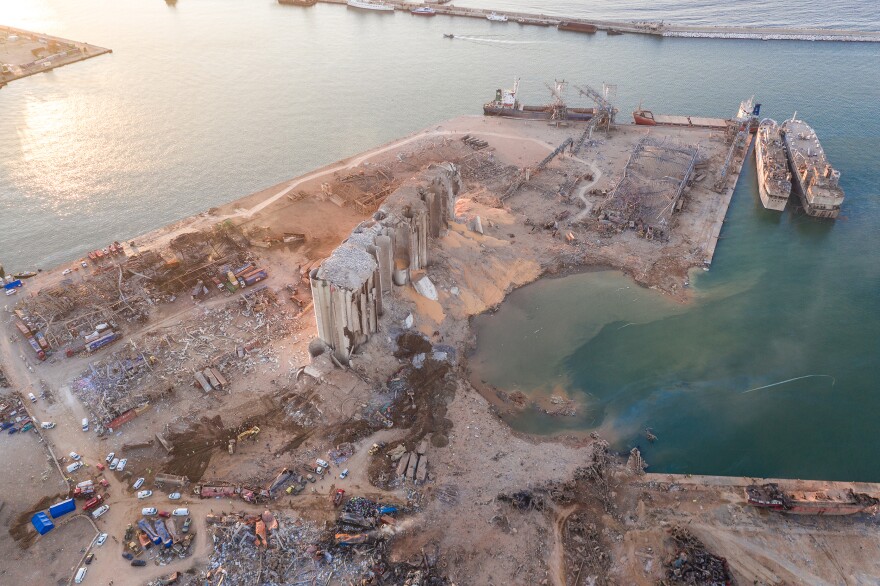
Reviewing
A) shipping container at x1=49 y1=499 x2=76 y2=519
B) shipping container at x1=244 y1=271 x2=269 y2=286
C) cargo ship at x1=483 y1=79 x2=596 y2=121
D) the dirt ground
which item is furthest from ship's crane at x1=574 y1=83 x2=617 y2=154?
shipping container at x1=49 y1=499 x2=76 y2=519

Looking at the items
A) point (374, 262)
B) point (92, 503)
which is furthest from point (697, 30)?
point (92, 503)

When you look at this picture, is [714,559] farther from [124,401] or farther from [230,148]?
[230,148]

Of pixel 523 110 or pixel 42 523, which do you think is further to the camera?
pixel 523 110

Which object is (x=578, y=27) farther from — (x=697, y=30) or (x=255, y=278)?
(x=255, y=278)

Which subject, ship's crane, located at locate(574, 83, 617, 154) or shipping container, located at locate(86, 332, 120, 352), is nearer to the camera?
shipping container, located at locate(86, 332, 120, 352)

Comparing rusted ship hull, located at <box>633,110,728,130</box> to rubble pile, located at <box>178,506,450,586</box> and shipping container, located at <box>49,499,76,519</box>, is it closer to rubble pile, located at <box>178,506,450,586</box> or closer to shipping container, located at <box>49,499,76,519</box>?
rubble pile, located at <box>178,506,450,586</box>

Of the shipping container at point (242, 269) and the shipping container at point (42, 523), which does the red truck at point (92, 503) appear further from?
the shipping container at point (242, 269)
